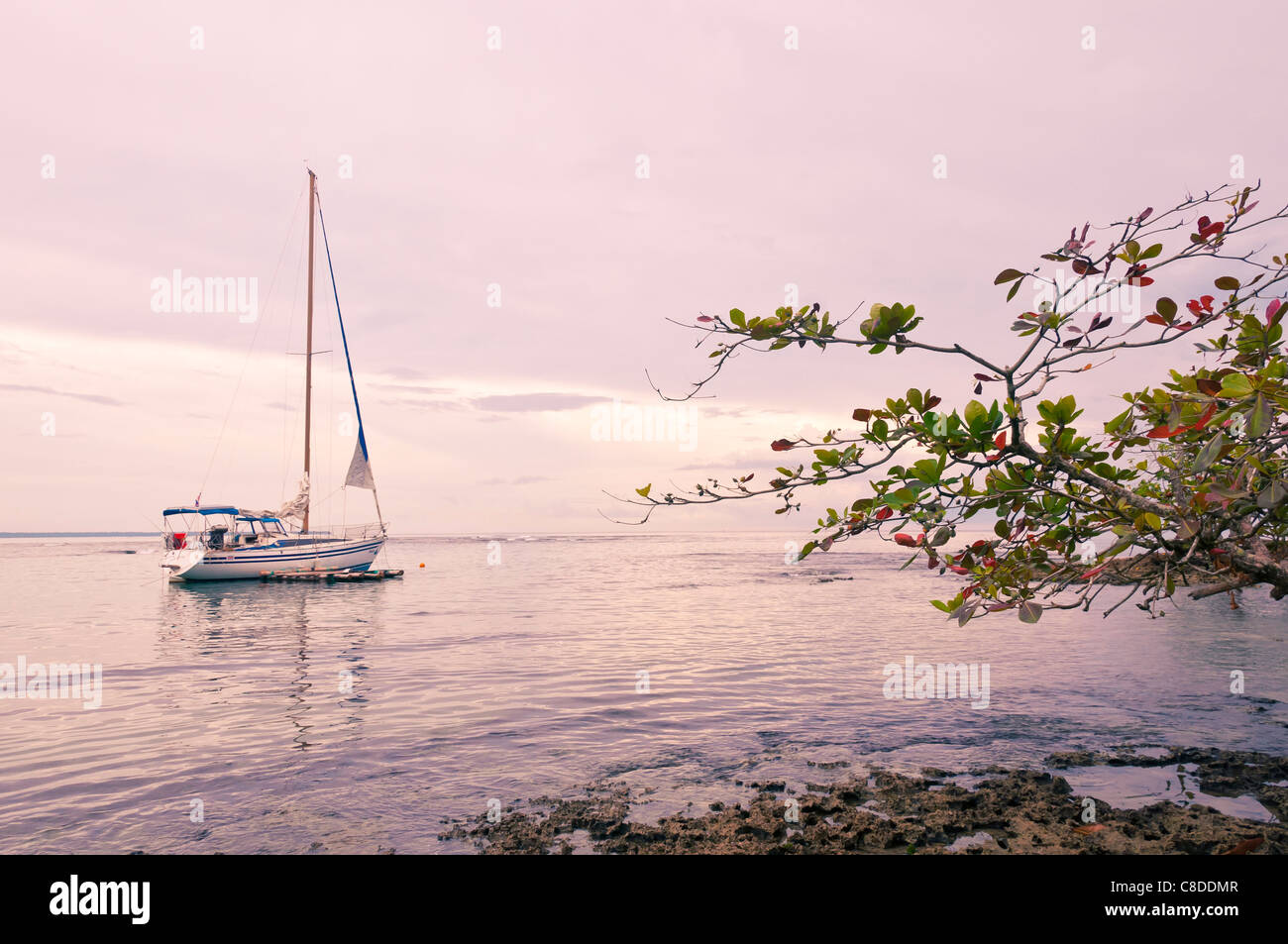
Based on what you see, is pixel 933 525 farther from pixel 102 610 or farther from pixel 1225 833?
pixel 102 610

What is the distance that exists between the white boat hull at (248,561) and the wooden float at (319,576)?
1.19ft

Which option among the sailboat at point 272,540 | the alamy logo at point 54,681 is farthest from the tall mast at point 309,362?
the alamy logo at point 54,681

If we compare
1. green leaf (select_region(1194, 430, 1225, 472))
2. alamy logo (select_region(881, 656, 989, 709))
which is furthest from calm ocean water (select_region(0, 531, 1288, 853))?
green leaf (select_region(1194, 430, 1225, 472))

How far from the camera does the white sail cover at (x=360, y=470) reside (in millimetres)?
40562

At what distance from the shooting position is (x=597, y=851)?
6.11 m

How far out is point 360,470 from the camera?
40.8 metres

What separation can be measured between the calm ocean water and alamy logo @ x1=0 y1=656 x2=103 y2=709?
17.1 inches

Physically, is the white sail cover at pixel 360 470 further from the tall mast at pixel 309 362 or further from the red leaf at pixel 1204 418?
the red leaf at pixel 1204 418
